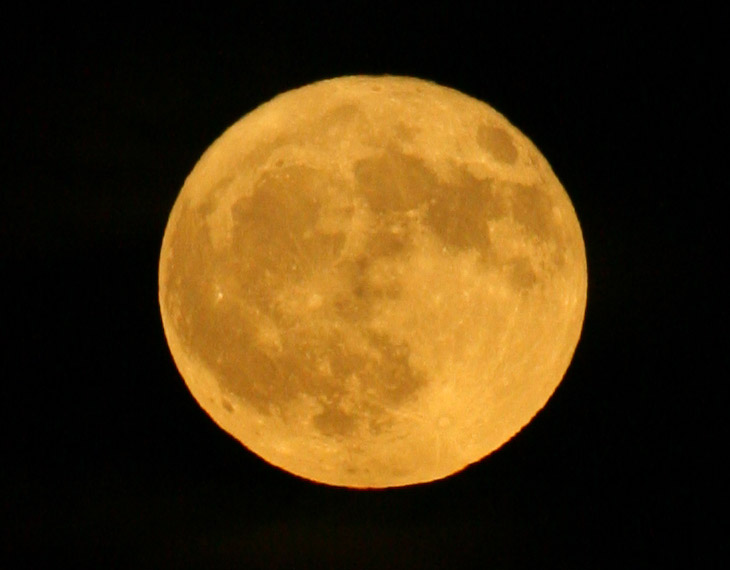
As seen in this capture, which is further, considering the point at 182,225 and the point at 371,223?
the point at 182,225

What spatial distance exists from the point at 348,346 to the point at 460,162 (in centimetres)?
85

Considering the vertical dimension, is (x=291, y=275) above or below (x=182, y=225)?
below

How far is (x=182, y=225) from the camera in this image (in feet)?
17.6

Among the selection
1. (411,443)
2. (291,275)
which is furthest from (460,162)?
(411,443)

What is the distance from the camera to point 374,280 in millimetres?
4758

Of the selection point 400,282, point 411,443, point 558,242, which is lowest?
point 411,443

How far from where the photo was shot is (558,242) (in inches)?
205

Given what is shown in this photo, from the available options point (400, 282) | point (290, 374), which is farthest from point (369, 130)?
point (290, 374)

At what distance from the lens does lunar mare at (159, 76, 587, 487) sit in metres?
4.79

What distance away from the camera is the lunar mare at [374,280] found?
479 cm

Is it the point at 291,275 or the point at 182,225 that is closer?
the point at 291,275

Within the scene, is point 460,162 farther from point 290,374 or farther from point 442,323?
point 290,374

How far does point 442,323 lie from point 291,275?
0.60 metres

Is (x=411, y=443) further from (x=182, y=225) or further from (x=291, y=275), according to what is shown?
(x=182, y=225)
